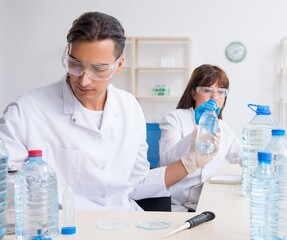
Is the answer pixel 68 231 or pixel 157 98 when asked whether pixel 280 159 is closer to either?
pixel 68 231

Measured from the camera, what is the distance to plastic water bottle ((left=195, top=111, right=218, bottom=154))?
1887mm

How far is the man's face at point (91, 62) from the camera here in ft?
5.12

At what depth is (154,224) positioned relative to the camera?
127 cm

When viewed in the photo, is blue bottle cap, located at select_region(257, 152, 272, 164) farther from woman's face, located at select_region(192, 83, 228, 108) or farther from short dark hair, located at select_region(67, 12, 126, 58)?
woman's face, located at select_region(192, 83, 228, 108)

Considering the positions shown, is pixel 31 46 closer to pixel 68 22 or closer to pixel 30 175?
pixel 68 22

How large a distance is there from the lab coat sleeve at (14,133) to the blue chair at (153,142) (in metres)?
1.23

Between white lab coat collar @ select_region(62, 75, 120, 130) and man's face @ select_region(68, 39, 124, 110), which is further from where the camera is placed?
white lab coat collar @ select_region(62, 75, 120, 130)

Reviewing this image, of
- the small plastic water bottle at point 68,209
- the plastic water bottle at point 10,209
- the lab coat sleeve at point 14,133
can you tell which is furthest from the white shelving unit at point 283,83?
the plastic water bottle at point 10,209

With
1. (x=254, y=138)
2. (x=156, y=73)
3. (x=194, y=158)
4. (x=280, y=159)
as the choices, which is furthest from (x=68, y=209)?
(x=156, y=73)

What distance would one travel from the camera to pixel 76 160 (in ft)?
5.63

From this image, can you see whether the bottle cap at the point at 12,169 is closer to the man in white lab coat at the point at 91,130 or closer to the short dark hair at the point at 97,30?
the man in white lab coat at the point at 91,130

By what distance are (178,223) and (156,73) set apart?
443 cm

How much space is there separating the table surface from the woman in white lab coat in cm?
69

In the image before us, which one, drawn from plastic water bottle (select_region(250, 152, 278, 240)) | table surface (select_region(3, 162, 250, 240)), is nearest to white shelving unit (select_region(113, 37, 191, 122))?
table surface (select_region(3, 162, 250, 240))
